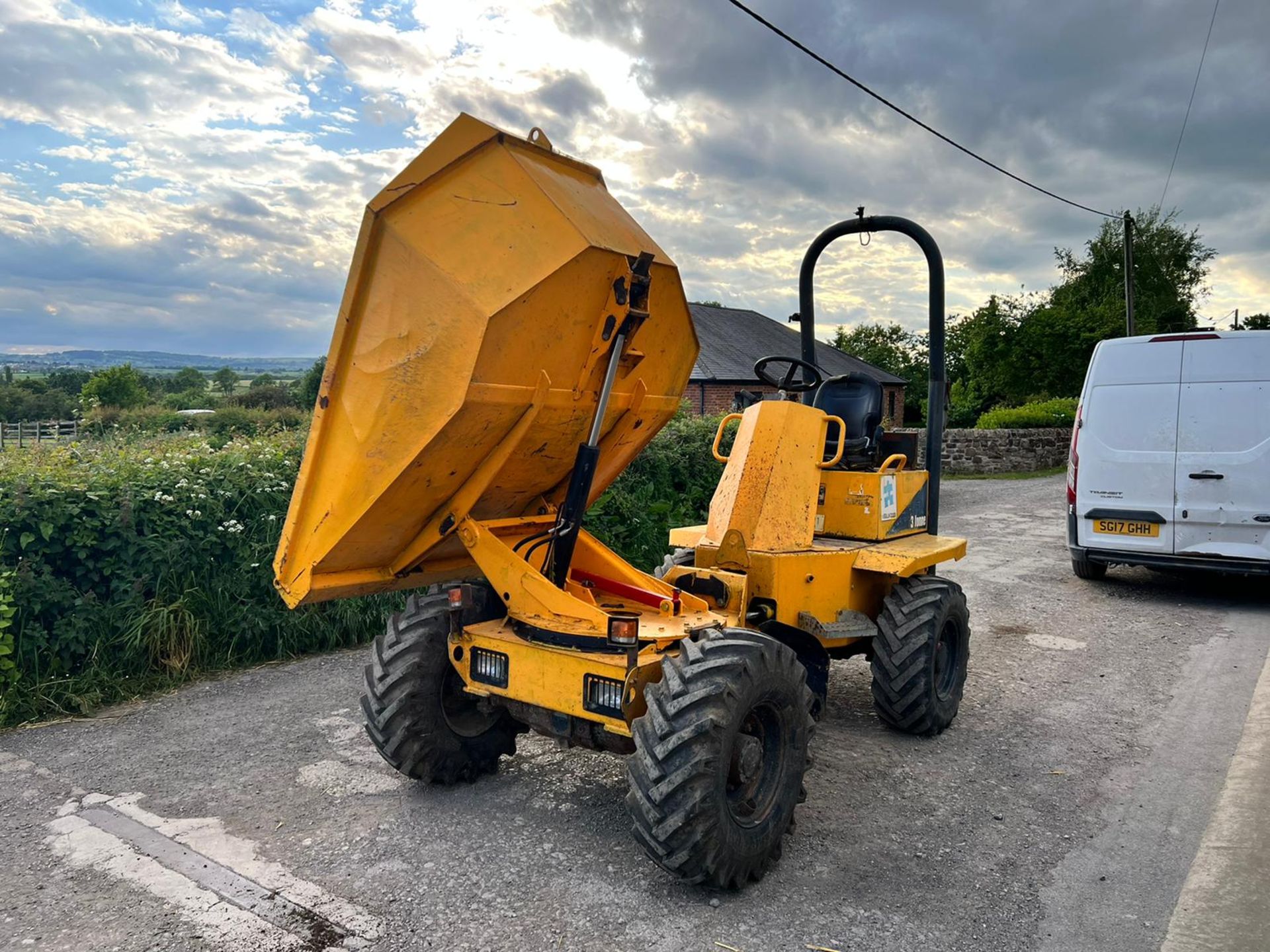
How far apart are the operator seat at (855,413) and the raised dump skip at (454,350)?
2133 mm

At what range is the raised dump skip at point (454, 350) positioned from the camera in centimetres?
338

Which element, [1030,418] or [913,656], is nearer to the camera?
[913,656]

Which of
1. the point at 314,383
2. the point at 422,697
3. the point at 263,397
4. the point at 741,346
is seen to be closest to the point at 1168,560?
the point at 422,697

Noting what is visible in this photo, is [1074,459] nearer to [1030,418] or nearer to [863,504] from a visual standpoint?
[863,504]

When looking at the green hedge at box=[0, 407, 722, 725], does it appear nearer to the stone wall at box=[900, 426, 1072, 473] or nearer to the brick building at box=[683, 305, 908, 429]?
the brick building at box=[683, 305, 908, 429]

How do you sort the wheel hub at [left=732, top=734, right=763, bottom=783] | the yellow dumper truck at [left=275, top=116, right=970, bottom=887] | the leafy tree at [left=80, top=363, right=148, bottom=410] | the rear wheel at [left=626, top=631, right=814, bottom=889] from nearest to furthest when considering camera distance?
the rear wheel at [left=626, top=631, right=814, bottom=889] < the yellow dumper truck at [left=275, top=116, right=970, bottom=887] < the wheel hub at [left=732, top=734, right=763, bottom=783] < the leafy tree at [left=80, top=363, right=148, bottom=410]

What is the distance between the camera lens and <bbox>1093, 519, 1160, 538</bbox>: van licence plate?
27.9 feet

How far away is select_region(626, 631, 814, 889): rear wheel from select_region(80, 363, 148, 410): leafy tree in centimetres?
4791

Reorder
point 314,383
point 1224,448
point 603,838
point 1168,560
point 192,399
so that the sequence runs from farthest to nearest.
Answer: point 192,399
point 314,383
point 1168,560
point 1224,448
point 603,838

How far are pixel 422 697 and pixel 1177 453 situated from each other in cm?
732

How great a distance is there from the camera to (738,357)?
1264 inches

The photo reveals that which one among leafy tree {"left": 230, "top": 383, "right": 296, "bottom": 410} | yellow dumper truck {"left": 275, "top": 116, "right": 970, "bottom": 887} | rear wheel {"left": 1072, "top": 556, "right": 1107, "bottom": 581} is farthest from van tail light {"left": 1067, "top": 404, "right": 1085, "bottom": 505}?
leafy tree {"left": 230, "top": 383, "right": 296, "bottom": 410}

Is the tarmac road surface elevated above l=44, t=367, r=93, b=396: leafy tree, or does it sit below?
below

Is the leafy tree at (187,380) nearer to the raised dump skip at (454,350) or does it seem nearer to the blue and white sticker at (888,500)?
the blue and white sticker at (888,500)
